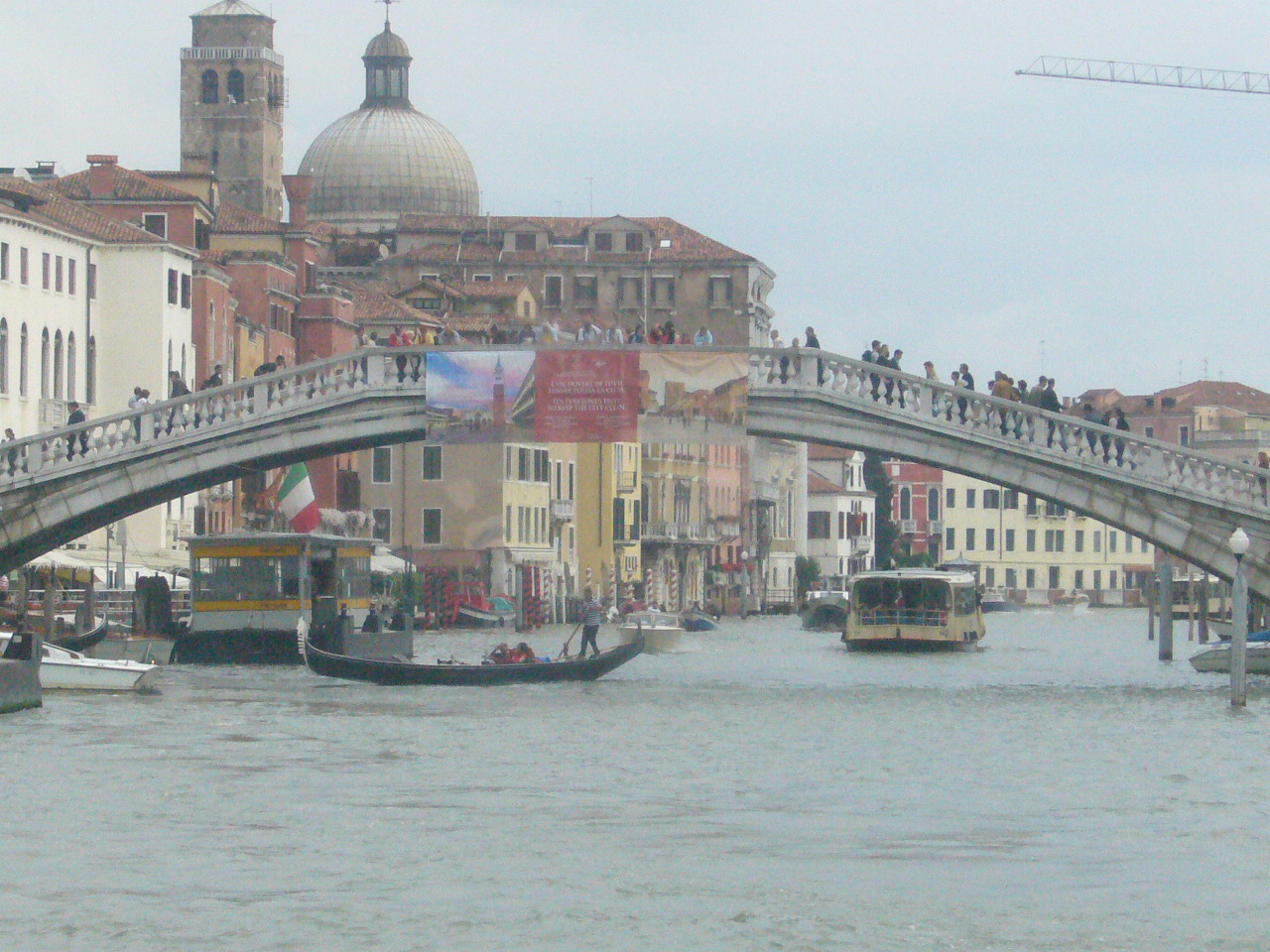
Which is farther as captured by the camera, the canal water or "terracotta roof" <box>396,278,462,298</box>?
"terracotta roof" <box>396,278,462,298</box>

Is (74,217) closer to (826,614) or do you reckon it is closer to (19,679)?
(826,614)

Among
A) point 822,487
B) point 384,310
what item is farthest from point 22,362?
point 822,487

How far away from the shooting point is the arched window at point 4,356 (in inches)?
1959

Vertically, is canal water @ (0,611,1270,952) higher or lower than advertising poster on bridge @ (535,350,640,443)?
lower

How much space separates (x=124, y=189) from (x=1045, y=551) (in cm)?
6283

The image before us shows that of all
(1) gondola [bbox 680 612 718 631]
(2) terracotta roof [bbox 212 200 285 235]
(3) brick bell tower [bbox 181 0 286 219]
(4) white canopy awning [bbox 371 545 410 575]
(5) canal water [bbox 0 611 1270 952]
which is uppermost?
(3) brick bell tower [bbox 181 0 286 219]

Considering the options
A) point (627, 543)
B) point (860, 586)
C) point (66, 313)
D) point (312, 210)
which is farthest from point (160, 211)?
point (312, 210)

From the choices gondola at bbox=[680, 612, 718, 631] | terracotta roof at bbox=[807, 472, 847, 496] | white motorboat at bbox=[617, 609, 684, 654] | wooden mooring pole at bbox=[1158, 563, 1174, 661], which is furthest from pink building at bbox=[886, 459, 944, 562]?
wooden mooring pole at bbox=[1158, 563, 1174, 661]

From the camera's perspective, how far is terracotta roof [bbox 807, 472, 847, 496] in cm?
11412

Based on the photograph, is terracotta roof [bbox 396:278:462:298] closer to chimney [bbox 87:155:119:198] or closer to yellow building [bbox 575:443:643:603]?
yellow building [bbox 575:443:643:603]

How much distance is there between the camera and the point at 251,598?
43969 millimetres

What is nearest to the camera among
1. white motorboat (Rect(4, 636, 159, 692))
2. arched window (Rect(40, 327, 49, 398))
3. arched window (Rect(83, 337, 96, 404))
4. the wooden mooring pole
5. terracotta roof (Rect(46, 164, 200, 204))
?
white motorboat (Rect(4, 636, 159, 692))

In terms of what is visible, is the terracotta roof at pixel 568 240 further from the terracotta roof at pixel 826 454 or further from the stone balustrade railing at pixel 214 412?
the stone balustrade railing at pixel 214 412

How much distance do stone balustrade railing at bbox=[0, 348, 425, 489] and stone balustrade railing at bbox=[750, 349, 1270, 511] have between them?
16.2 feet
